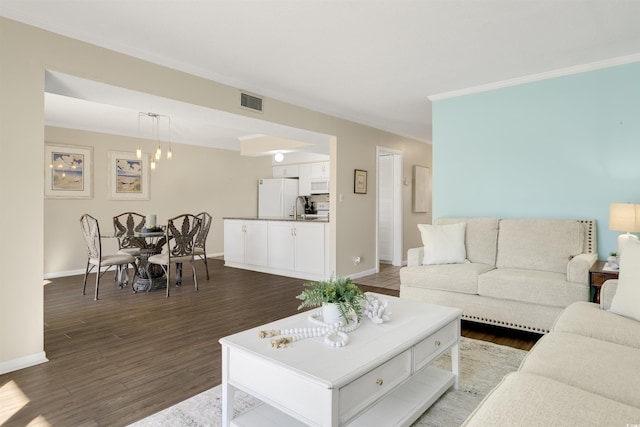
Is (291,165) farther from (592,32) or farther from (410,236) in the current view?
(592,32)

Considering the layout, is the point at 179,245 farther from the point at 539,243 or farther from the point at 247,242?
the point at 539,243

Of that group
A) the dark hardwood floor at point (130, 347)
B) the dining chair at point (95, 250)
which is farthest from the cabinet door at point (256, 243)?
the dining chair at point (95, 250)

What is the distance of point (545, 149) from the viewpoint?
3.67 metres

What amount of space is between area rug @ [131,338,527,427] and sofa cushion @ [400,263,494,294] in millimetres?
771

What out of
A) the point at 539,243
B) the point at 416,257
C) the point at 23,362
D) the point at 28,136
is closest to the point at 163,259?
the point at 23,362

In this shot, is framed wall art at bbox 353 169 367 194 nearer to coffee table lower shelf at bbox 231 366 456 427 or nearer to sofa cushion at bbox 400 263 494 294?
sofa cushion at bbox 400 263 494 294

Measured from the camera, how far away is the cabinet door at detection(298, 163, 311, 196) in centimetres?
813

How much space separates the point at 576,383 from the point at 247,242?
5461mm

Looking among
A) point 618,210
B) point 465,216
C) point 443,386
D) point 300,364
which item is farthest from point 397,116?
point 300,364

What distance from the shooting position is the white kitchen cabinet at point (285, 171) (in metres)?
8.42

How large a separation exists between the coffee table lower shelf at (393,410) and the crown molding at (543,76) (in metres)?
3.19

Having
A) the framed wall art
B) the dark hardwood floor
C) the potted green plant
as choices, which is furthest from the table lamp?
the framed wall art

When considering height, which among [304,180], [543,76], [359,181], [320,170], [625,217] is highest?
[543,76]

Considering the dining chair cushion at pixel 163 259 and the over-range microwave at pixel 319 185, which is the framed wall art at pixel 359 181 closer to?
the over-range microwave at pixel 319 185
